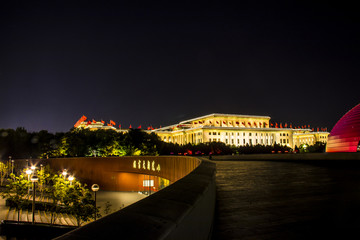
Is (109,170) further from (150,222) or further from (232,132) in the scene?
(232,132)

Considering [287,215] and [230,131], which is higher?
[230,131]

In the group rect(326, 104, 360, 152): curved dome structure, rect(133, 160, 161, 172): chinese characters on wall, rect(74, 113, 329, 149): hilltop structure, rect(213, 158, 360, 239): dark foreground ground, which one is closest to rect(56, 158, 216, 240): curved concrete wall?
rect(213, 158, 360, 239): dark foreground ground

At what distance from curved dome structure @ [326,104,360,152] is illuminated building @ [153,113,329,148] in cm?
8631

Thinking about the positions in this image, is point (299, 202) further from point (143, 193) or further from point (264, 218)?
point (143, 193)

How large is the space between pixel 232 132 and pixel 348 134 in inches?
3781

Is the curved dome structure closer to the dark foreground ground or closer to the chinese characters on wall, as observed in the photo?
the chinese characters on wall

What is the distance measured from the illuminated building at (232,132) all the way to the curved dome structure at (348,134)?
283 ft

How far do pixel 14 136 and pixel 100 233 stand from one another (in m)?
94.1

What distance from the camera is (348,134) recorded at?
42.4 metres

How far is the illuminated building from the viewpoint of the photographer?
134375mm

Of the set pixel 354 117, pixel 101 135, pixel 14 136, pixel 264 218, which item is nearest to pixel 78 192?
pixel 264 218

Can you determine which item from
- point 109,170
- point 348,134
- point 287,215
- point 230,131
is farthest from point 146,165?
point 230,131

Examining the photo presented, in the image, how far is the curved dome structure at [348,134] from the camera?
41.3m

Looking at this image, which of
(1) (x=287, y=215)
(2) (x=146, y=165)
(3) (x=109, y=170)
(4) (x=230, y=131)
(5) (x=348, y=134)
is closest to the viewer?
(1) (x=287, y=215)
